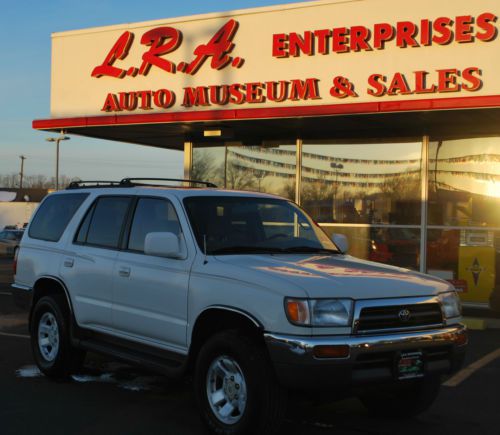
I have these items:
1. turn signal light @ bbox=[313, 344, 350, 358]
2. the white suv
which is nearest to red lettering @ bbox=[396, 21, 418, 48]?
the white suv

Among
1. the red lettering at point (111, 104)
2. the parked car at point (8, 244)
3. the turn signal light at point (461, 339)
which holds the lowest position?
the parked car at point (8, 244)

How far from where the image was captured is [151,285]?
566 centimetres

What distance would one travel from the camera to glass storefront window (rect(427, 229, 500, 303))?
11867 mm

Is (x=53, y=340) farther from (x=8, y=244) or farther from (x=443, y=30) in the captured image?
(x=8, y=244)

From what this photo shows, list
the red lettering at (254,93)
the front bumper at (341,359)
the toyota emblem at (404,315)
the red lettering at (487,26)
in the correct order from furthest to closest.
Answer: the red lettering at (254,93) < the red lettering at (487,26) < the toyota emblem at (404,315) < the front bumper at (341,359)

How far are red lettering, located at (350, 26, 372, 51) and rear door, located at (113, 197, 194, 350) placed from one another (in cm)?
641

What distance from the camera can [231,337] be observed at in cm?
483

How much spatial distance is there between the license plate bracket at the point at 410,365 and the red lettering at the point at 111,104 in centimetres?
1003

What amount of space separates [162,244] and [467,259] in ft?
26.6

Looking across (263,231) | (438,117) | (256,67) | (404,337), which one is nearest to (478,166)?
(438,117)

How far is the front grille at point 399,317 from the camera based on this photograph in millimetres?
4616

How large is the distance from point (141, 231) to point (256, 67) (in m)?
6.90

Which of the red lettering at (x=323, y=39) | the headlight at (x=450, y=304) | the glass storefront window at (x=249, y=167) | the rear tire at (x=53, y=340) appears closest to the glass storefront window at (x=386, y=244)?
the glass storefront window at (x=249, y=167)

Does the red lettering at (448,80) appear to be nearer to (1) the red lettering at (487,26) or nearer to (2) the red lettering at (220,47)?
(1) the red lettering at (487,26)
